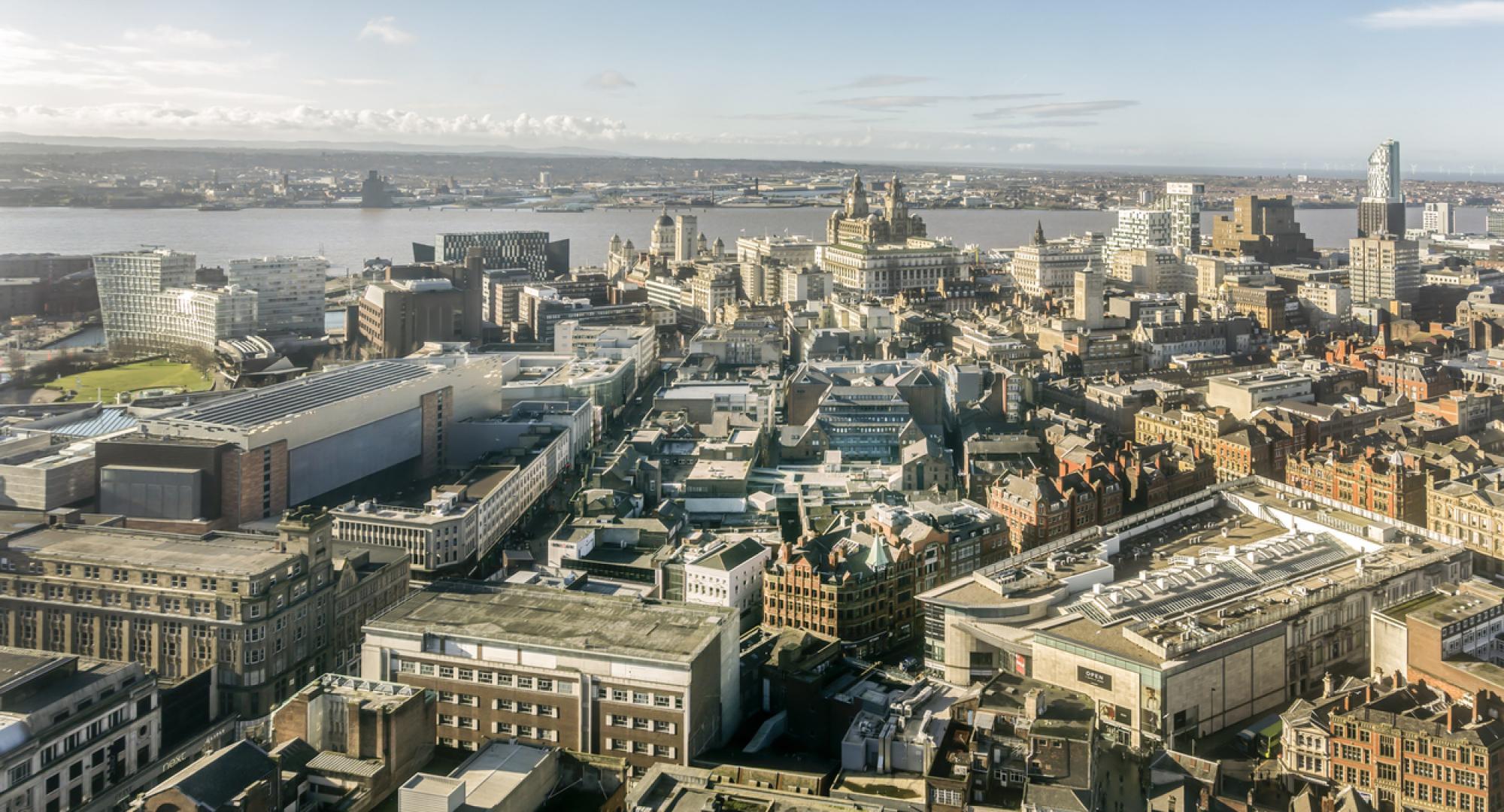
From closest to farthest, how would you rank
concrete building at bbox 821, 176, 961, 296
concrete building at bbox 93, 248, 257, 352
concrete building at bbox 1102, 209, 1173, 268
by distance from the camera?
concrete building at bbox 93, 248, 257, 352 < concrete building at bbox 821, 176, 961, 296 < concrete building at bbox 1102, 209, 1173, 268

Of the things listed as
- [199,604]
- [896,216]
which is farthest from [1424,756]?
[896,216]

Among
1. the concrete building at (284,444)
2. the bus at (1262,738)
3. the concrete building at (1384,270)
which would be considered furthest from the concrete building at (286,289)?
the bus at (1262,738)

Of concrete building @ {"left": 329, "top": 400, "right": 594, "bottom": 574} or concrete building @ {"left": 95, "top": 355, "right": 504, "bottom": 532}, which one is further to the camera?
concrete building @ {"left": 95, "top": 355, "right": 504, "bottom": 532}

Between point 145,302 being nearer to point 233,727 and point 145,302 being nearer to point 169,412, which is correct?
point 169,412

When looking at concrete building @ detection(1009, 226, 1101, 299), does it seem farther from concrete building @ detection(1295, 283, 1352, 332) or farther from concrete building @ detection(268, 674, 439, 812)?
concrete building @ detection(268, 674, 439, 812)

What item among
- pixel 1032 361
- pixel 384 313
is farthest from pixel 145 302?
pixel 1032 361

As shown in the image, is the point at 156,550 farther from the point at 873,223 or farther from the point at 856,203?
the point at 856,203

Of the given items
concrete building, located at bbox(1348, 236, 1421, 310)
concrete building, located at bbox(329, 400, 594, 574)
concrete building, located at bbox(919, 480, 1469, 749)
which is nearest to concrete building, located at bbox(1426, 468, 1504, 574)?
concrete building, located at bbox(919, 480, 1469, 749)
